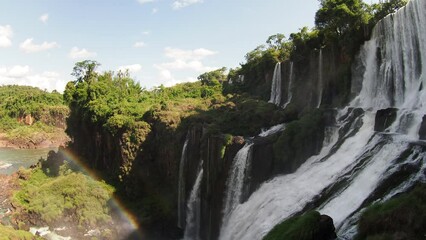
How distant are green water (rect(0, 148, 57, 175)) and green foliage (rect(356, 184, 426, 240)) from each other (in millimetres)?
57735

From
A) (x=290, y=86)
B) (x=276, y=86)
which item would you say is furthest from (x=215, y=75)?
(x=290, y=86)

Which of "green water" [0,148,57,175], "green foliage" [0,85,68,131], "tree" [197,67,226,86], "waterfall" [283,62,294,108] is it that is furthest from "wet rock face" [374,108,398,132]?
"green foliage" [0,85,68,131]

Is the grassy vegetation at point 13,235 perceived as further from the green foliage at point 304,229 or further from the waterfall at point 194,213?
the green foliage at point 304,229

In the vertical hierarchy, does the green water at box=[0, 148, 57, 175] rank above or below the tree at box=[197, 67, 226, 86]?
below

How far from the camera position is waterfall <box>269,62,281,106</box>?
136 ft

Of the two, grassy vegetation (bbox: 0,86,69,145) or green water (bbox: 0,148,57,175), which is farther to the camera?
grassy vegetation (bbox: 0,86,69,145)

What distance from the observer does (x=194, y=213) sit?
30.5 metres

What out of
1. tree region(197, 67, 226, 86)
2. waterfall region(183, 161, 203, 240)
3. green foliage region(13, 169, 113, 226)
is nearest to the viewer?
waterfall region(183, 161, 203, 240)

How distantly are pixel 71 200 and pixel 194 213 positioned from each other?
11436mm

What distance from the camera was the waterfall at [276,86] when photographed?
41.4m

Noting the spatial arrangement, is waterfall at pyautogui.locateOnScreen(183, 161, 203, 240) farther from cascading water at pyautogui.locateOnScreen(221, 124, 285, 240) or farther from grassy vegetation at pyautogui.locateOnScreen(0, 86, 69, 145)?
grassy vegetation at pyautogui.locateOnScreen(0, 86, 69, 145)

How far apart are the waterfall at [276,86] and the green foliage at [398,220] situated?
96.0ft

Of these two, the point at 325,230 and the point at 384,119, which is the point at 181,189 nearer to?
the point at 384,119

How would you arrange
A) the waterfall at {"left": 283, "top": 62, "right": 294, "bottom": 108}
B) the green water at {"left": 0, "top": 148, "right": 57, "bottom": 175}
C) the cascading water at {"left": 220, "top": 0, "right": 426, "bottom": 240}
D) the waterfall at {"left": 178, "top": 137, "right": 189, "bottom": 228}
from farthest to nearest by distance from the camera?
the green water at {"left": 0, "top": 148, "right": 57, "bottom": 175} → the waterfall at {"left": 283, "top": 62, "right": 294, "bottom": 108} → the waterfall at {"left": 178, "top": 137, "right": 189, "bottom": 228} → the cascading water at {"left": 220, "top": 0, "right": 426, "bottom": 240}
